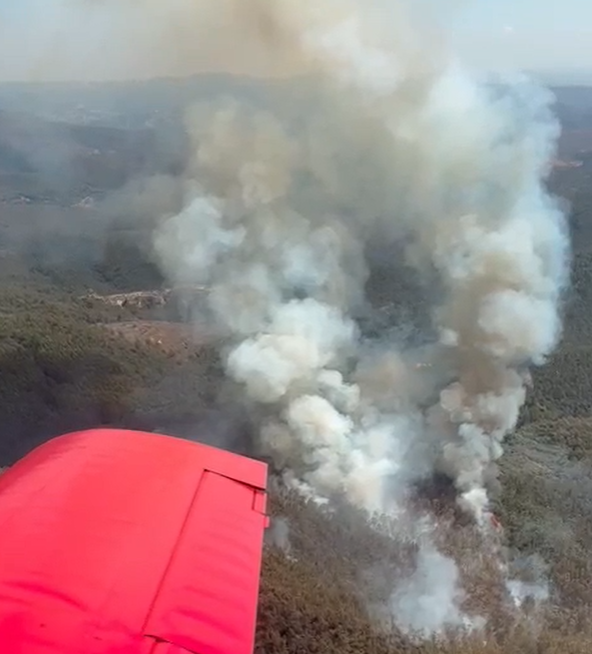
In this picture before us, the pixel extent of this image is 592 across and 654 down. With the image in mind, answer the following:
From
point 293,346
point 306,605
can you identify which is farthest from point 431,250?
point 306,605

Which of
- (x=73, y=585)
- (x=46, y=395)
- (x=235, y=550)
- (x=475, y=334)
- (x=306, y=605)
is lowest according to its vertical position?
(x=73, y=585)

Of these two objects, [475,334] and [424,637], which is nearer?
[424,637]

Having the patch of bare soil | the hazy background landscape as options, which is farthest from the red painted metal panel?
the patch of bare soil

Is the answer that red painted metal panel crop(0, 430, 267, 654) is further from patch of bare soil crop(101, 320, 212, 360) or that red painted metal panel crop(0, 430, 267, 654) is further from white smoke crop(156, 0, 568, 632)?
patch of bare soil crop(101, 320, 212, 360)

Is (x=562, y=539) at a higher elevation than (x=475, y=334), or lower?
lower

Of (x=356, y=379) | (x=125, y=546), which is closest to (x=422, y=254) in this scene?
(x=356, y=379)

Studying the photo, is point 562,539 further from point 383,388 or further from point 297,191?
point 297,191

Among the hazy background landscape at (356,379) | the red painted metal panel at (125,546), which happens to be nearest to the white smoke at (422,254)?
the hazy background landscape at (356,379)

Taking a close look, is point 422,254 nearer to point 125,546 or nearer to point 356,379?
point 356,379

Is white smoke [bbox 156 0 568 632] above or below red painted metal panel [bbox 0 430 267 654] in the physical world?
above
